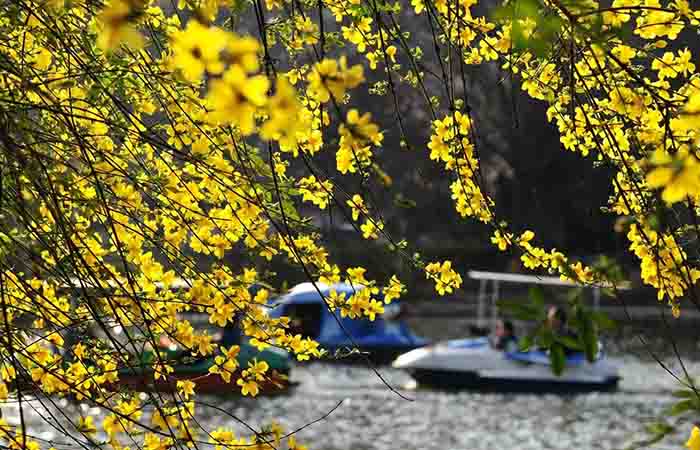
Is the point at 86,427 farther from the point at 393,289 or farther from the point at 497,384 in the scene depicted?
the point at 497,384

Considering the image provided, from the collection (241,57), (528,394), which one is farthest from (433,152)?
(528,394)

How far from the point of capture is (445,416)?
48.3 feet

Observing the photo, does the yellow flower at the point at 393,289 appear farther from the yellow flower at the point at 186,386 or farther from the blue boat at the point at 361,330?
the blue boat at the point at 361,330

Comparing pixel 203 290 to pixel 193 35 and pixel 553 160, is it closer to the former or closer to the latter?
pixel 193 35

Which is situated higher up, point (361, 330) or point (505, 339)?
point (361, 330)

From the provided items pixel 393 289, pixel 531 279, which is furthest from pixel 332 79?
pixel 531 279

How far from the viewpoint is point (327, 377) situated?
57.2 ft

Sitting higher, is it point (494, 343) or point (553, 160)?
point (553, 160)

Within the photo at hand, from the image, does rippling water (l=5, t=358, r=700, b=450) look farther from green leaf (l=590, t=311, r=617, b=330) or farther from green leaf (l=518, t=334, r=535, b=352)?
green leaf (l=590, t=311, r=617, b=330)

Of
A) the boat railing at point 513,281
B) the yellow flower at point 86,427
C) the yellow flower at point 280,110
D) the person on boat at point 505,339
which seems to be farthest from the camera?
the person on boat at point 505,339

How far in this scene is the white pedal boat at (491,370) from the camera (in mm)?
16500

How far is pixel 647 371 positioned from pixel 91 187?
16.2 metres

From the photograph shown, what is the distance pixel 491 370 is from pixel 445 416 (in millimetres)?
2051

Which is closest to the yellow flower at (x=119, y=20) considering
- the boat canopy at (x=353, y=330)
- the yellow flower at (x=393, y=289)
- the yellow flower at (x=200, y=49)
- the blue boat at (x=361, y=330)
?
the yellow flower at (x=200, y=49)
